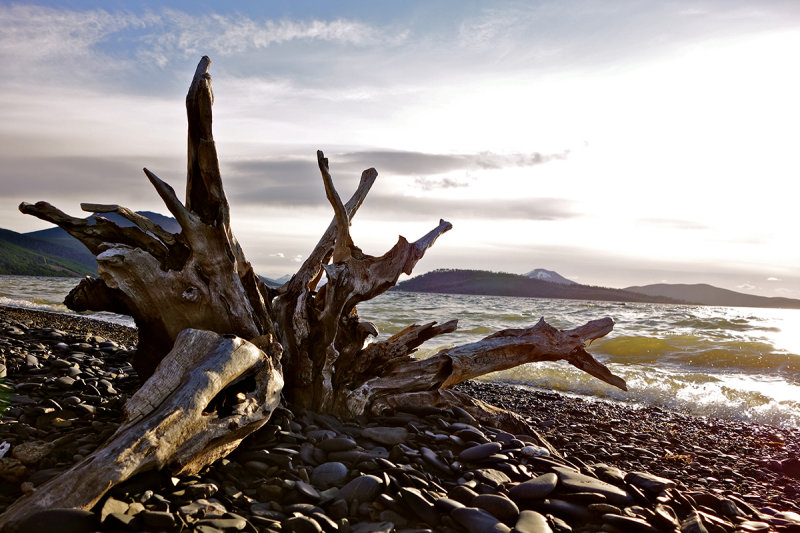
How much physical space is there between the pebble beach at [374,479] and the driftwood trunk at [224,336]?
26 centimetres

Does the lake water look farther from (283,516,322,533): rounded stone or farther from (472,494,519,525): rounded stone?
(283,516,322,533): rounded stone

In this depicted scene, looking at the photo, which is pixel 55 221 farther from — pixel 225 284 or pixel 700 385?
pixel 700 385

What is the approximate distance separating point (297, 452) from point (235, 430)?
617mm

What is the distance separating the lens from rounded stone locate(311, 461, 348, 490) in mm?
4273

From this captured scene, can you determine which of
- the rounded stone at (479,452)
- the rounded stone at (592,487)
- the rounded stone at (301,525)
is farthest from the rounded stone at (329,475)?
the rounded stone at (592,487)

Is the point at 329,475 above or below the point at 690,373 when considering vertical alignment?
above

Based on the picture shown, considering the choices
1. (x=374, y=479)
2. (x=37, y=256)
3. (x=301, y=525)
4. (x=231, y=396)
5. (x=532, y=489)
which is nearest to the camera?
(x=301, y=525)

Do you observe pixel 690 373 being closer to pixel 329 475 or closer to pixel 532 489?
pixel 532 489

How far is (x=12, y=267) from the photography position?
124688 mm

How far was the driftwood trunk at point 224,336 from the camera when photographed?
3.98m

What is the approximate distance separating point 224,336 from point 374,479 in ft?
5.98

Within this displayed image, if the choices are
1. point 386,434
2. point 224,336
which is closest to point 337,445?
point 386,434

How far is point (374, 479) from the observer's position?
415 cm

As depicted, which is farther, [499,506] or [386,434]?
[386,434]
